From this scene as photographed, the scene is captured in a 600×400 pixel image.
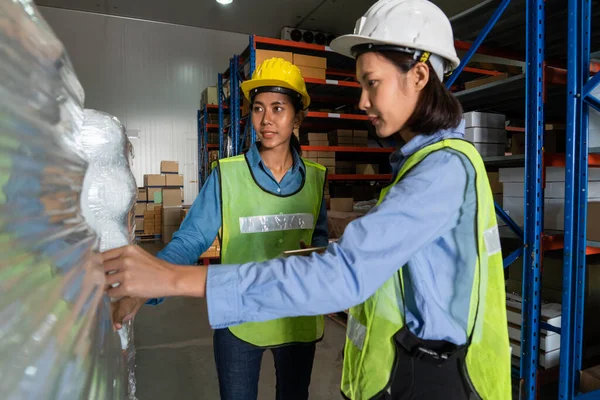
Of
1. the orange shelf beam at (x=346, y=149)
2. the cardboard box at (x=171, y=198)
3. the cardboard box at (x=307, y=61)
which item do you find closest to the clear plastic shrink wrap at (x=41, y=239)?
the cardboard box at (x=307, y=61)

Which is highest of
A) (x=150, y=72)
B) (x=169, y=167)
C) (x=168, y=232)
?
(x=150, y=72)

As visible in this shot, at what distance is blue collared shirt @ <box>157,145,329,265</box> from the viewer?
1.30 metres

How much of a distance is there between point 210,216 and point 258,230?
0.60 feet

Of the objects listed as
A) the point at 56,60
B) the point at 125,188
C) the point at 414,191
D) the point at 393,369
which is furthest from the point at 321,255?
the point at 125,188

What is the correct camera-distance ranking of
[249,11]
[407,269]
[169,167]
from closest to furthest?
[407,269]
[249,11]
[169,167]

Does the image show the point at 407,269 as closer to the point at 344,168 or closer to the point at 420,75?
the point at 420,75

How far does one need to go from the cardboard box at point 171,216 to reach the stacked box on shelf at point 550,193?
6497 mm

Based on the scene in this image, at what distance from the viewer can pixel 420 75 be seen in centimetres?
94

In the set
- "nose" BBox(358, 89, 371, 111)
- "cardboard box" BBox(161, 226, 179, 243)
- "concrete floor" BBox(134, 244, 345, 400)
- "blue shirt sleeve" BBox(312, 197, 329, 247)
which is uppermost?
"nose" BBox(358, 89, 371, 111)

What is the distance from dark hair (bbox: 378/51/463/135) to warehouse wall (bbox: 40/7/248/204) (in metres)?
8.68

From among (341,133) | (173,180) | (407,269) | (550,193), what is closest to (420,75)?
(407,269)

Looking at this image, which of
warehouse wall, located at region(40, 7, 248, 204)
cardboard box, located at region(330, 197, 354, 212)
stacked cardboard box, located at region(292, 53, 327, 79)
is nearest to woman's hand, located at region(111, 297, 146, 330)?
cardboard box, located at region(330, 197, 354, 212)

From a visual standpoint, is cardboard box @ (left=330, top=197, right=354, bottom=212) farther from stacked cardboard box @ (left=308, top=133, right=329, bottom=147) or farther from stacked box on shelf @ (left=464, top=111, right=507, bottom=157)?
stacked box on shelf @ (left=464, top=111, right=507, bottom=157)

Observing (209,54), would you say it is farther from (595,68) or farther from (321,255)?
(321,255)
